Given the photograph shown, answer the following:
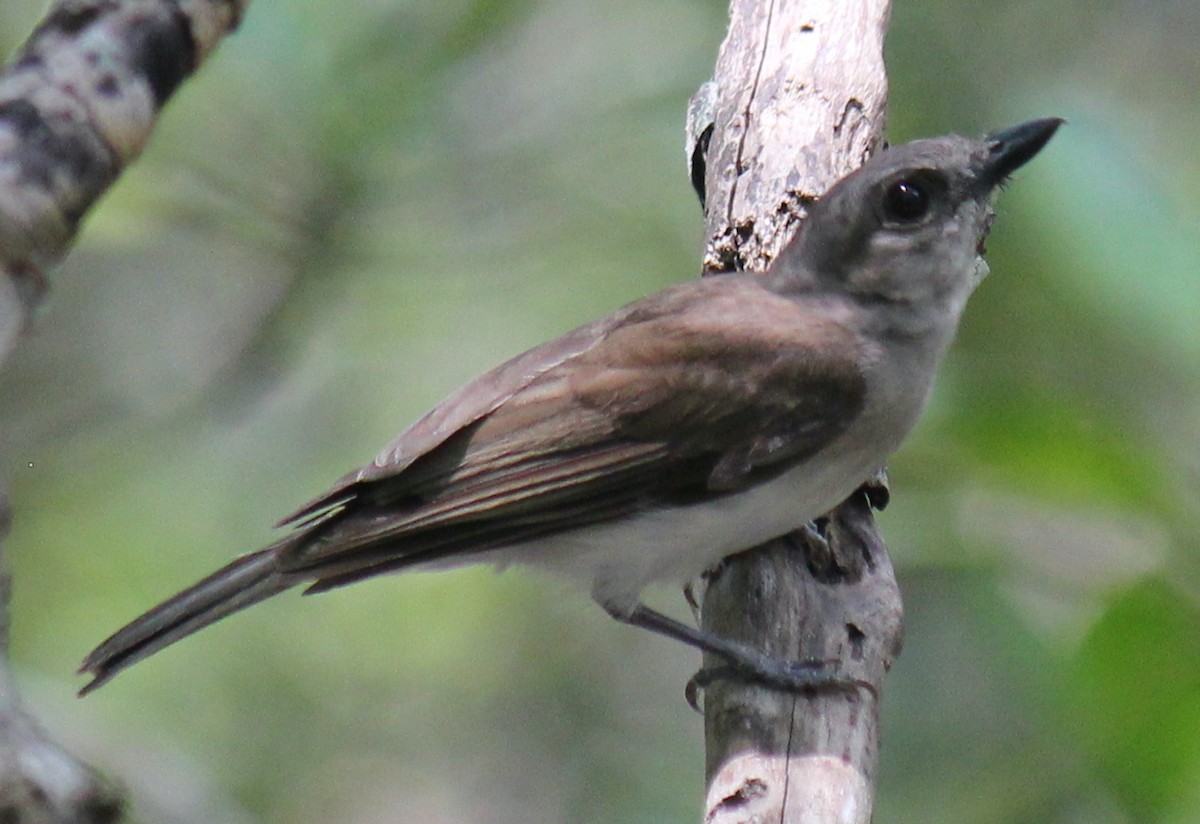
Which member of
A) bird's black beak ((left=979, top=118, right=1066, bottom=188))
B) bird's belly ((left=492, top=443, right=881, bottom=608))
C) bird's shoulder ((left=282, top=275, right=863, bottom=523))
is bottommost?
bird's belly ((left=492, top=443, right=881, bottom=608))

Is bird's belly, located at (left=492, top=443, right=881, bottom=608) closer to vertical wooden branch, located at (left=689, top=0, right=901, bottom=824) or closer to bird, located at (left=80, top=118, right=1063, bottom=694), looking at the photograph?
bird, located at (left=80, top=118, right=1063, bottom=694)

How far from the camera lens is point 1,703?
4.66 feet

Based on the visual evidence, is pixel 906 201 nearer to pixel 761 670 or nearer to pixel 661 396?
pixel 661 396

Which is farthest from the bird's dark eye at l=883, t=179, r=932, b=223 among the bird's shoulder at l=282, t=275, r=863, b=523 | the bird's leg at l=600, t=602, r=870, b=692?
the bird's leg at l=600, t=602, r=870, b=692

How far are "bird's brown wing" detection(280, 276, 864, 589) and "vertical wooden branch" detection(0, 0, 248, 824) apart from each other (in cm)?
130

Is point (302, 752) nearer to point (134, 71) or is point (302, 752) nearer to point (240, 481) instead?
point (240, 481)

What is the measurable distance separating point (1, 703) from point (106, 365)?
225 inches

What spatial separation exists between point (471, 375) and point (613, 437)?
6.70 feet

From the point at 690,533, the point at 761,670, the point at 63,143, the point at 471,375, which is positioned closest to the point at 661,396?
the point at 690,533

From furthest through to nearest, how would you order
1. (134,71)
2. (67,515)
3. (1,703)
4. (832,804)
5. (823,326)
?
1. (67,515)
2. (823,326)
3. (832,804)
4. (134,71)
5. (1,703)

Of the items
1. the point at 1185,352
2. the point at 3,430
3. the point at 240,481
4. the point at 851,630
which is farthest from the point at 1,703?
the point at 3,430

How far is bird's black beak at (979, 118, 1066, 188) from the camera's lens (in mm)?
3736

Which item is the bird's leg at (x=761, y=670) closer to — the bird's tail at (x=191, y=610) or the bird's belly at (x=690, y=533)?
the bird's belly at (x=690, y=533)

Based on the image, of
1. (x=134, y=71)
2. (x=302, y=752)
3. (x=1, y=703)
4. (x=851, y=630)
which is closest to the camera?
(x=1, y=703)
